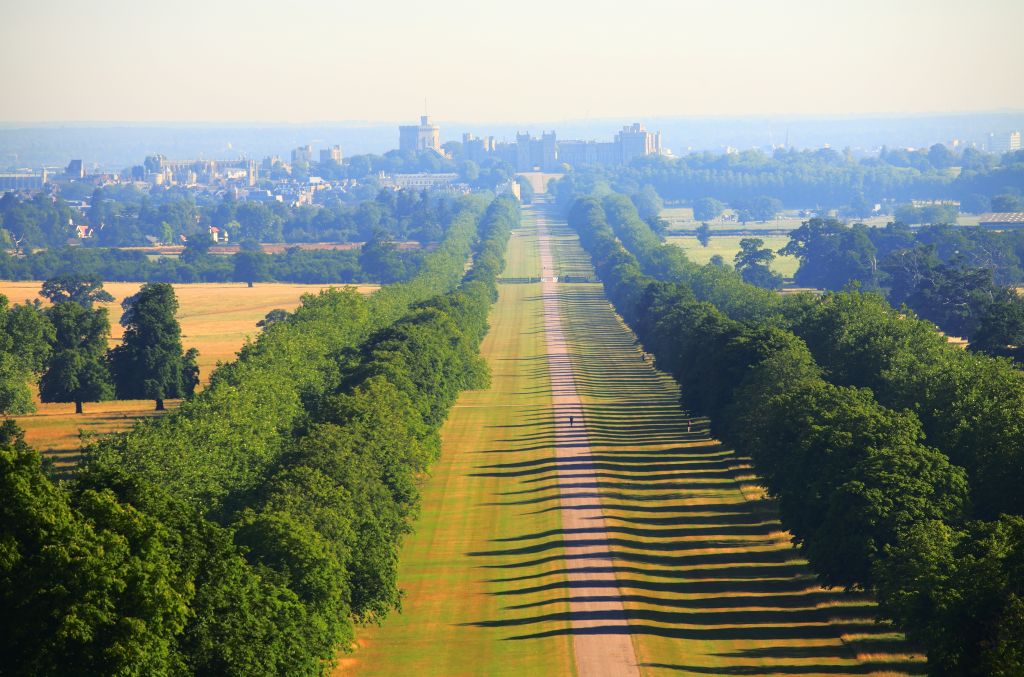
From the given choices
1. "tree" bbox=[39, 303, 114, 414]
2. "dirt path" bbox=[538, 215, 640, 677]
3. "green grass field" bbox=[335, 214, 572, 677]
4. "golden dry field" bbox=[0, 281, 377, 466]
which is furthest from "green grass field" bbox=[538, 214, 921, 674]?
"tree" bbox=[39, 303, 114, 414]

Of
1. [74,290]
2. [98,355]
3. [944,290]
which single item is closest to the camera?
[98,355]

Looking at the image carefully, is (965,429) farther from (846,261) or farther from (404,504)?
(846,261)

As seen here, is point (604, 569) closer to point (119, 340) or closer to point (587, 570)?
point (587, 570)

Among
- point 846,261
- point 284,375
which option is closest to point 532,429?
point 284,375

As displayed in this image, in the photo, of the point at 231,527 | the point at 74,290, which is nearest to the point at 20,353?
the point at 231,527

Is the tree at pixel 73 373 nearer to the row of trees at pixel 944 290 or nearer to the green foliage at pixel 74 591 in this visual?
the row of trees at pixel 944 290

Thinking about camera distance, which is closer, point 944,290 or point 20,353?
point 20,353

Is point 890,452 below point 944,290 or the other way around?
the other way around
